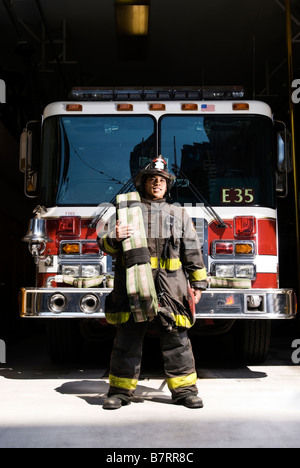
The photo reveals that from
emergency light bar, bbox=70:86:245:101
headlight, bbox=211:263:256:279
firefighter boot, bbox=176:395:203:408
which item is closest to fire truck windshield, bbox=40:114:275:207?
emergency light bar, bbox=70:86:245:101

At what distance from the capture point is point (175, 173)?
19.0 feet

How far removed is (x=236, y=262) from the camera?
5582 mm

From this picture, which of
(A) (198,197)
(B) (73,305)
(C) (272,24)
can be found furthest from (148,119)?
(C) (272,24)

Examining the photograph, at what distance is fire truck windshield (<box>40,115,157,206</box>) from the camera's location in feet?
19.0

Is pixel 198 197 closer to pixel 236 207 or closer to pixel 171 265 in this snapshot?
pixel 236 207

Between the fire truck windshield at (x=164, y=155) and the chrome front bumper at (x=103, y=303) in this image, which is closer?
the chrome front bumper at (x=103, y=303)

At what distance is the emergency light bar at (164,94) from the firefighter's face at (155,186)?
1858 mm

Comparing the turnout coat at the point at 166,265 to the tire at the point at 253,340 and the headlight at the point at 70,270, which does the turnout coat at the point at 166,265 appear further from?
the tire at the point at 253,340

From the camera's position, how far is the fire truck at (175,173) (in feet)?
18.4

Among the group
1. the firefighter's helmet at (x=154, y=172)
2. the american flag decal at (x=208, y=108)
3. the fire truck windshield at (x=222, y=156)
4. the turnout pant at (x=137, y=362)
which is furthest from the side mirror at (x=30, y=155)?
the turnout pant at (x=137, y=362)

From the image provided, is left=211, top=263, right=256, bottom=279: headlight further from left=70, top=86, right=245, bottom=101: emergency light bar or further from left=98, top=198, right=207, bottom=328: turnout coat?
left=70, top=86, right=245, bottom=101: emergency light bar
